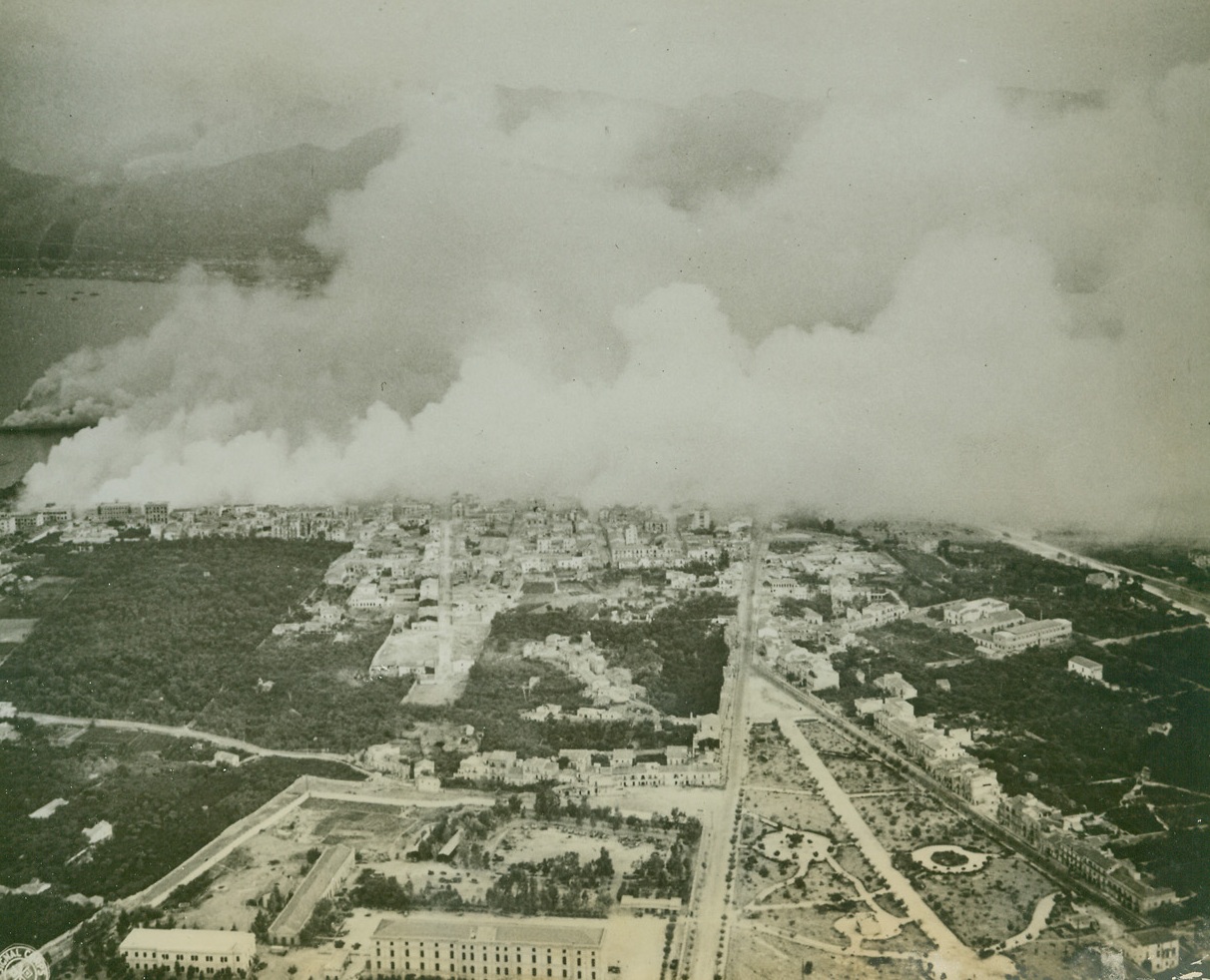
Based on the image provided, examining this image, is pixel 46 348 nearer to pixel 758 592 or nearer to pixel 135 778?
pixel 135 778

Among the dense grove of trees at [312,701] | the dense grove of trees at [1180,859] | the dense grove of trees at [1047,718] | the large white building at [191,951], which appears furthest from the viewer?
the dense grove of trees at [312,701]

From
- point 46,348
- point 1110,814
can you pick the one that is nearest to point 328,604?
point 46,348

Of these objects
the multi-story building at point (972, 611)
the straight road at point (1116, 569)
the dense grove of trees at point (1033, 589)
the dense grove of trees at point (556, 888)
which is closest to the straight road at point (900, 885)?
the dense grove of trees at point (556, 888)

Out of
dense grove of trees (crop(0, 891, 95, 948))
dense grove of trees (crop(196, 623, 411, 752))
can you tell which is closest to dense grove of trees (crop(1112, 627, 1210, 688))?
dense grove of trees (crop(196, 623, 411, 752))

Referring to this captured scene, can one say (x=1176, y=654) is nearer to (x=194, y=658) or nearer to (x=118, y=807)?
(x=194, y=658)

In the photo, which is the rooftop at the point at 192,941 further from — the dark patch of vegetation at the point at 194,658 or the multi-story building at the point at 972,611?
the multi-story building at the point at 972,611

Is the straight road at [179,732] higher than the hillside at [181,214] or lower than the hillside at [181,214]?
lower
